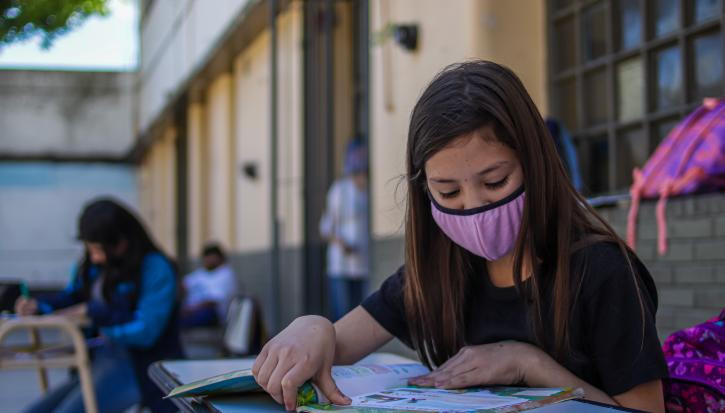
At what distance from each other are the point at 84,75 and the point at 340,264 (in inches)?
550

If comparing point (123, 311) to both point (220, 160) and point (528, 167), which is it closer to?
point (528, 167)

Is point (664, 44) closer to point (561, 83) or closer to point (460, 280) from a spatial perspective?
point (561, 83)

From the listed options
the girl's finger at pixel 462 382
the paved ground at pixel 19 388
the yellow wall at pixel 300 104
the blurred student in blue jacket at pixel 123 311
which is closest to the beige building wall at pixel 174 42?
the yellow wall at pixel 300 104

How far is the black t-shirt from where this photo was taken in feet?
5.07

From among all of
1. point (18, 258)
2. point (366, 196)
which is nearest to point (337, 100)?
point (366, 196)

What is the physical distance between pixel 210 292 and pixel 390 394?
7.76 m

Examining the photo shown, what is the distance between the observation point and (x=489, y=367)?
161cm

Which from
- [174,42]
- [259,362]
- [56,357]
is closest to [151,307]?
[56,357]

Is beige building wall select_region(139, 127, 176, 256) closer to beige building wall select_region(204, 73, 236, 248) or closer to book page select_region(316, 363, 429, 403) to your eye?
beige building wall select_region(204, 73, 236, 248)

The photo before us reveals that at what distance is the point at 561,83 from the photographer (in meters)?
4.79

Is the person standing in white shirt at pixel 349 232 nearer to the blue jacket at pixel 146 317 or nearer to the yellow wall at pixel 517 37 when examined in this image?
the yellow wall at pixel 517 37

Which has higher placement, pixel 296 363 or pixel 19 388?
pixel 296 363

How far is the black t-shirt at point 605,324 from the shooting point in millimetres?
1546

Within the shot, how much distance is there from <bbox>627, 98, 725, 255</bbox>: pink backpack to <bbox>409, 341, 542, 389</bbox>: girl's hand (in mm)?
2015
